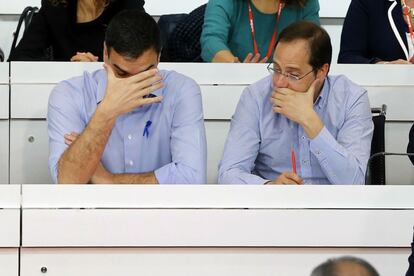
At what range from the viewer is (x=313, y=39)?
310 centimetres

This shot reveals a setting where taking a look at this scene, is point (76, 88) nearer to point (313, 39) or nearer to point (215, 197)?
point (313, 39)

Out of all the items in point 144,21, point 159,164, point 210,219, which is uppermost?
point 144,21

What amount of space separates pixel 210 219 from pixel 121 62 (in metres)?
0.98

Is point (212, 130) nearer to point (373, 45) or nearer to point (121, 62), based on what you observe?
point (121, 62)

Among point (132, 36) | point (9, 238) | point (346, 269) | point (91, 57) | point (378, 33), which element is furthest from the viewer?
point (378, 33)

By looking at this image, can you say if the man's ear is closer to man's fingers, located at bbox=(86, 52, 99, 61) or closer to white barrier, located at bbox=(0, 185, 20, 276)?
man's fingers, located at bbox=(86, 52, 99, 61)

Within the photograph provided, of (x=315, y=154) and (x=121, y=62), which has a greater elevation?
(x=121, y=62)

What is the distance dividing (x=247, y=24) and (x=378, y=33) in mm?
483

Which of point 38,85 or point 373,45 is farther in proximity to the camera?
point 373,45

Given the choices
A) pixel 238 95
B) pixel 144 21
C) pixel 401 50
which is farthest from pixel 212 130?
pixel 401 50

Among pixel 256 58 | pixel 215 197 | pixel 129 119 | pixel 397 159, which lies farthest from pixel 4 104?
pixel 215 197

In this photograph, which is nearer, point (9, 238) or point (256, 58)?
point (9, 238)

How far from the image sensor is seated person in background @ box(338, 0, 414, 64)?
377 centimetres

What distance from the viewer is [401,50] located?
12.4 ft
